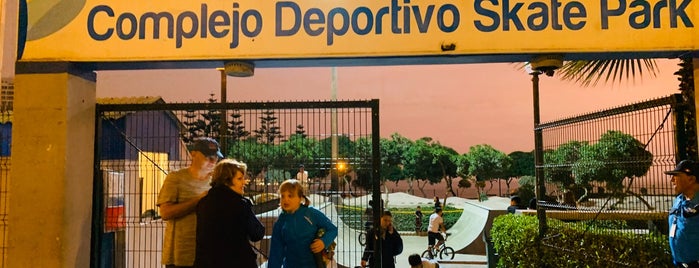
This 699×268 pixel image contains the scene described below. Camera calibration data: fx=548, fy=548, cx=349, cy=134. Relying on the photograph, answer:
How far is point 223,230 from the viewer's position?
Result: 379 centimetres

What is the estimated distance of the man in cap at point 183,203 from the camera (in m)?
4.16

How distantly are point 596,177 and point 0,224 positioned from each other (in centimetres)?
766

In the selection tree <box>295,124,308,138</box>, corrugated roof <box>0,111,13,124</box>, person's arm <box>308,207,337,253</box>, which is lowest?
person's arm <box>308,207,337,253</box>

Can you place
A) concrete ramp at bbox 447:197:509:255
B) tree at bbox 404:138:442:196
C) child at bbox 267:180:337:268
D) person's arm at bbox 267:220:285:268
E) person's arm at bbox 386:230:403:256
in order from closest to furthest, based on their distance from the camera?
child at bbox 267:180:337:268 < person's arm at bbox 267:220:285:268 < person's arm at bbox 386:230:403:256 < concrete ramp at bbox 447:197:509:255 < tree at bbox 404:138:442:196

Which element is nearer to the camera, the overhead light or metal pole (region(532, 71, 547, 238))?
the overhead light

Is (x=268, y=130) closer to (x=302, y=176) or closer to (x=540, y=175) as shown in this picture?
(x=302, y=176)

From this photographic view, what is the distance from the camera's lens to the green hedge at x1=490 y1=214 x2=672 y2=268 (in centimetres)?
578

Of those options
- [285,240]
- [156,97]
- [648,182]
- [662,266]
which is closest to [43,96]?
[285,240]

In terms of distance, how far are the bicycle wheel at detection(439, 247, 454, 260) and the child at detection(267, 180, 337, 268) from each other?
11.1 m

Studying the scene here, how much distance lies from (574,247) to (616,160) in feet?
5.19

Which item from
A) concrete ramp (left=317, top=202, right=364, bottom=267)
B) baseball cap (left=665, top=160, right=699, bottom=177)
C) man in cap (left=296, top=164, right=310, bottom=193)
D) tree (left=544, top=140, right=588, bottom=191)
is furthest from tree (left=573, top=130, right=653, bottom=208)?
man in cap (left=296, top=164, right=310, bottom=193)

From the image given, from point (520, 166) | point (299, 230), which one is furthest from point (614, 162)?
point (520, 166)

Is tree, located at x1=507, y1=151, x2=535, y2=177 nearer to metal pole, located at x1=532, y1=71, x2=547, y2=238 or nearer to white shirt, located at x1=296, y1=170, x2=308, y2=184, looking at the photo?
metal pole, located at x1=532, y1=71, x2=547, y2=238

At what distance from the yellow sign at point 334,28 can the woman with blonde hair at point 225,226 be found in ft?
4.58
